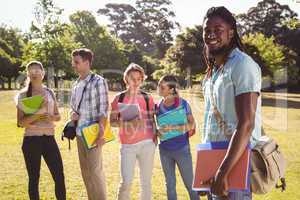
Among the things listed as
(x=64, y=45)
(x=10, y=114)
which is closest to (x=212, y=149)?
(x=10, y=114)

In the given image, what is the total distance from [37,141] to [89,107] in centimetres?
93

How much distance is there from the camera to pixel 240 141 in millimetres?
2820

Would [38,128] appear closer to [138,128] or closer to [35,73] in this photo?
[35,73]

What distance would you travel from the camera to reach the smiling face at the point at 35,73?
6.60 metres

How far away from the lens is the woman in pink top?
20.4ft

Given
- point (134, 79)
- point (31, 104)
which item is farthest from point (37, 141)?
point (134, 79)

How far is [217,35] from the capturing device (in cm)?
Result: 307

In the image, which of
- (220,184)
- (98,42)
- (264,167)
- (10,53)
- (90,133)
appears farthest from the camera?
(10,53)

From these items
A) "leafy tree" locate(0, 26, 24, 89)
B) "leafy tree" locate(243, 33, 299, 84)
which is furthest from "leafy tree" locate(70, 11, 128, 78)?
"leafy tree" locate(243, 33, 299, 84)

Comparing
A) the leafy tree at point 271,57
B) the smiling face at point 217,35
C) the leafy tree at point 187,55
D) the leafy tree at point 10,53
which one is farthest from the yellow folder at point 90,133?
the leafy tree at point 10,53

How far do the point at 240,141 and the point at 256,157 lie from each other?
0.85ft

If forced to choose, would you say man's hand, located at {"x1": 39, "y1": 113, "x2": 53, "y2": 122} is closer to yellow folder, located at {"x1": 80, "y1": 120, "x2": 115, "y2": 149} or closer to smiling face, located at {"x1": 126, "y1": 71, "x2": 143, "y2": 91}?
yellow folder, located at {"x1": 80, "y1": 120, "x2": 115, "y2": 149}

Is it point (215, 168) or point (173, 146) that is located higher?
point (215, 168)

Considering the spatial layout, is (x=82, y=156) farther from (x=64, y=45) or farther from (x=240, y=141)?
(x=64, y=45)
